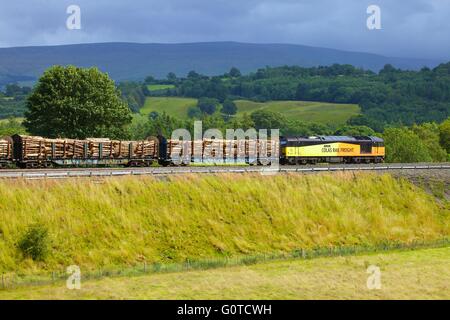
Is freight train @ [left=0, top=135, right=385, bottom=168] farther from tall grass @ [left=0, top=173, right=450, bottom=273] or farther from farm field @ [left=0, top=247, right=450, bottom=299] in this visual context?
farm field @ [left=0, top=247, right=450, bottom=299]

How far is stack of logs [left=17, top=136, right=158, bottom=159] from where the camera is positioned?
57281 mm

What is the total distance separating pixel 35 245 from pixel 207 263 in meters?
10.1

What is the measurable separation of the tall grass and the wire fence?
2.65 ft

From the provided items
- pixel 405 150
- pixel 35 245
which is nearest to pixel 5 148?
pixel 35 245

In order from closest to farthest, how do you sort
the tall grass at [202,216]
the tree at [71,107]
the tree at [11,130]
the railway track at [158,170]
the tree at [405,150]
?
the tall grass at [202,216], the railway track at [158,170], the tree at [71,107], the tree at [11,130], the tree at [405,150]

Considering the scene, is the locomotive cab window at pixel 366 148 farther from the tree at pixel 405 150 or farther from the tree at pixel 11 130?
the tree at pixel 11 130

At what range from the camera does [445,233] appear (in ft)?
186

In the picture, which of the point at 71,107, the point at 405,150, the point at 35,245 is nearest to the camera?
the point at 35,245

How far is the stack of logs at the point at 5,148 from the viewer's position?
5572 centimetres

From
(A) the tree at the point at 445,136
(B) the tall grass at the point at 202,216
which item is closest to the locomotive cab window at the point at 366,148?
(B) the tall grass at the point at 202,216

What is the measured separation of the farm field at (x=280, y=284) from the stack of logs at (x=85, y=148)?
75.6 ft

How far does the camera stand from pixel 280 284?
3534 centimetres

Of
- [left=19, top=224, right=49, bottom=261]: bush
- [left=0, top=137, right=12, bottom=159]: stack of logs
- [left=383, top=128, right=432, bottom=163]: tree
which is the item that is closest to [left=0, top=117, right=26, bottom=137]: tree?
[left=0, top=137, right=12, bottom=159]: stack of logs

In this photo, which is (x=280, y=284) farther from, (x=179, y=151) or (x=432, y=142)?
(x=432, y=142)
